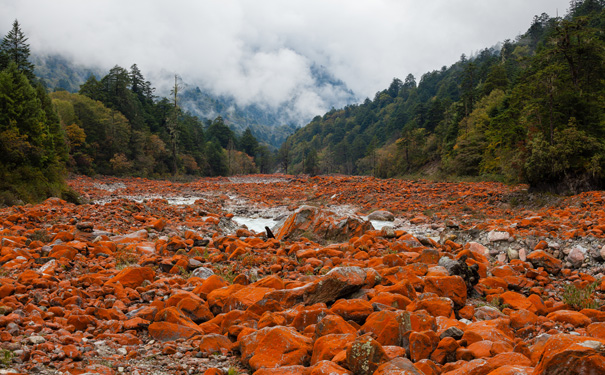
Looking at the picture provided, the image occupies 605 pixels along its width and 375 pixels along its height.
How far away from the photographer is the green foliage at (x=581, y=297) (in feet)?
17.9

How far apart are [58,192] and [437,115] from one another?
64.8 m

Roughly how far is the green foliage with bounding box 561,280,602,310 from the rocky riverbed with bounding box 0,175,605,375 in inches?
1.3

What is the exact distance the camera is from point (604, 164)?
50.1 ft

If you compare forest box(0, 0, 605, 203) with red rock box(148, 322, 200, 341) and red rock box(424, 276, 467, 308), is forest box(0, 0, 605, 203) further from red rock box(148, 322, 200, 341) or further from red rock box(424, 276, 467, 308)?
red rock box(148, 322, 200, 341)

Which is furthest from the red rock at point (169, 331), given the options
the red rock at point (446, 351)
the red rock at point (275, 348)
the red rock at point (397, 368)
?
the red rock at point (446, 351)

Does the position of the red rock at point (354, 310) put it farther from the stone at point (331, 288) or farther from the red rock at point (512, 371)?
the red rock at point (512, 371)

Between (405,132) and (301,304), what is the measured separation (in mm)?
60467

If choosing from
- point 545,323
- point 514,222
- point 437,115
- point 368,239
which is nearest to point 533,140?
point 514,222

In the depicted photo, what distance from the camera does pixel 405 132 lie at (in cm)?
6156

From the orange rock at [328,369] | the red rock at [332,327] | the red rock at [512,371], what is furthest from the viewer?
the red rock at [332,327]

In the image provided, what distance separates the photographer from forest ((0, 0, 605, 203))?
16875 millimetres

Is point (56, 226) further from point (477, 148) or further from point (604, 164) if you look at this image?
point (477, 148)

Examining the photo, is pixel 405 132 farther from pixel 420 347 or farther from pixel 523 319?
pixel 420 347

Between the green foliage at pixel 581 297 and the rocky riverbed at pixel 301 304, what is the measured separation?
0.11 feet
